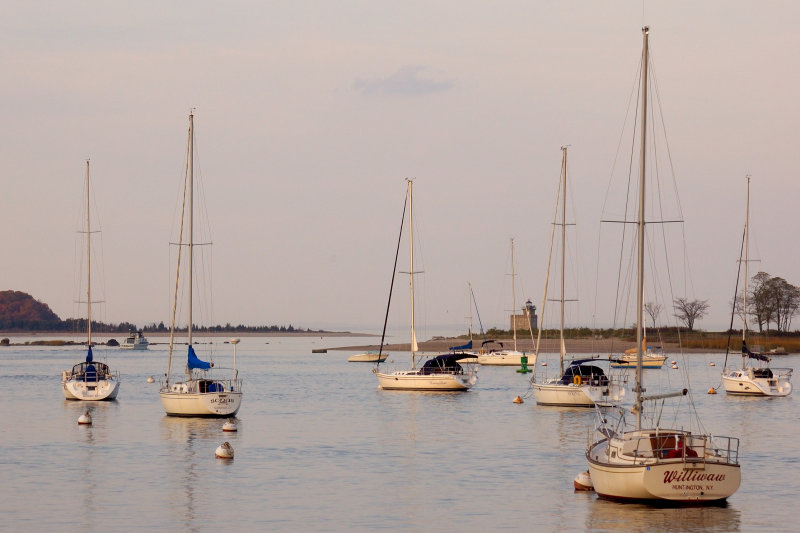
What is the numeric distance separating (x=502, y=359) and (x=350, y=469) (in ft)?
301

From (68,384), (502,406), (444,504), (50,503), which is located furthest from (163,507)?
(68,384)

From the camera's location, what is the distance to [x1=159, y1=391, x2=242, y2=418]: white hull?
58.2 meters

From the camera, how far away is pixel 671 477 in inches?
1147

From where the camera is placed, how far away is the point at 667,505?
3017cm

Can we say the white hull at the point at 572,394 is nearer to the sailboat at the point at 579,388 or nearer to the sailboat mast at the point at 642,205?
the sailboat at the point at 579,388

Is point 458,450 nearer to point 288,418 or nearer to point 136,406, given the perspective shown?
point 288,418

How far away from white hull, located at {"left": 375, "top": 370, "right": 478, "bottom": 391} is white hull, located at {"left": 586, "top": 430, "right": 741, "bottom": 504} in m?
48.7

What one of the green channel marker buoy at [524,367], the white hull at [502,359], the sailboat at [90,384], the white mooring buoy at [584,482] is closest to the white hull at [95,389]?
the sailboat at [90,384]

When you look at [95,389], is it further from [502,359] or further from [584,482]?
[502,359]

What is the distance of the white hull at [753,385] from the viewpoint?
249ft

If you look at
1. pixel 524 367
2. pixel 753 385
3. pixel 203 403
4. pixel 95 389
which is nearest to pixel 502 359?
pixel 524 367

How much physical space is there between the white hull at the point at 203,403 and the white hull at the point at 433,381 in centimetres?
2290

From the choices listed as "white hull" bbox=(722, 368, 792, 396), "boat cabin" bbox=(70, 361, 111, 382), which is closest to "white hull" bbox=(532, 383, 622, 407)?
"white hull" bbox=(722, 368, 792, 396)

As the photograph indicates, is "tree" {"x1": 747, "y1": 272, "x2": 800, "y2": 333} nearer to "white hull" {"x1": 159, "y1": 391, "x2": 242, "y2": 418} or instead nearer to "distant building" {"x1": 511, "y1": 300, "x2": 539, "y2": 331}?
"distant building" {"x1": 511, "y1": 300, "x2": 539, "y2": 331}
